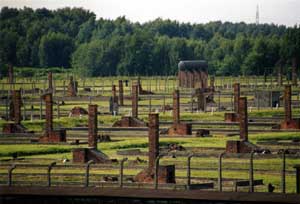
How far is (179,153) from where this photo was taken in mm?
32156

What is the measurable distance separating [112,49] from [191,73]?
1868cm

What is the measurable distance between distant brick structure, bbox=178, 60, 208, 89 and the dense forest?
442cm

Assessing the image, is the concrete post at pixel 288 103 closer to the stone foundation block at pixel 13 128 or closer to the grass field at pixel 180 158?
the grass field at pixel 180 158

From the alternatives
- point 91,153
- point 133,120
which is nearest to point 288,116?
point 133,120

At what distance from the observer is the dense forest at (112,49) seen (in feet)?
254

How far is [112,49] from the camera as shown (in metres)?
95.6

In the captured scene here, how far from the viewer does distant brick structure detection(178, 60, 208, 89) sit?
7669 centimetres

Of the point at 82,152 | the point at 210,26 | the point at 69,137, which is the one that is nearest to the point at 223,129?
the point at 69,137

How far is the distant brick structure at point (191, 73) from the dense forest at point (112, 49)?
4.42 m

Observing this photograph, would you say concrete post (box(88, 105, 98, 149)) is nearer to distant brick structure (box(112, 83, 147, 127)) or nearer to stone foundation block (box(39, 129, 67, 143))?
stone foundation block (box(39, 129, 67, 143))

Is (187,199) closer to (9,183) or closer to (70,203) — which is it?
(70,203)

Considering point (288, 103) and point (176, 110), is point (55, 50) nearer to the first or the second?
point (176, 110)

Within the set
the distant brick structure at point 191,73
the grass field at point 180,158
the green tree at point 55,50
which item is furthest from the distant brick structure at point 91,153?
the green tree at point 55,50

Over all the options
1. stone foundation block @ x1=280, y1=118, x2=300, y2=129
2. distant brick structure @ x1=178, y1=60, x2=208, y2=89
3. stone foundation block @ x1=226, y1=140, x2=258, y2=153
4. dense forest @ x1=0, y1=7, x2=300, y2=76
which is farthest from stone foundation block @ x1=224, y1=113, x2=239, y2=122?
distant brick structure @ x1=178, y1=60, x2=208, y2=89
